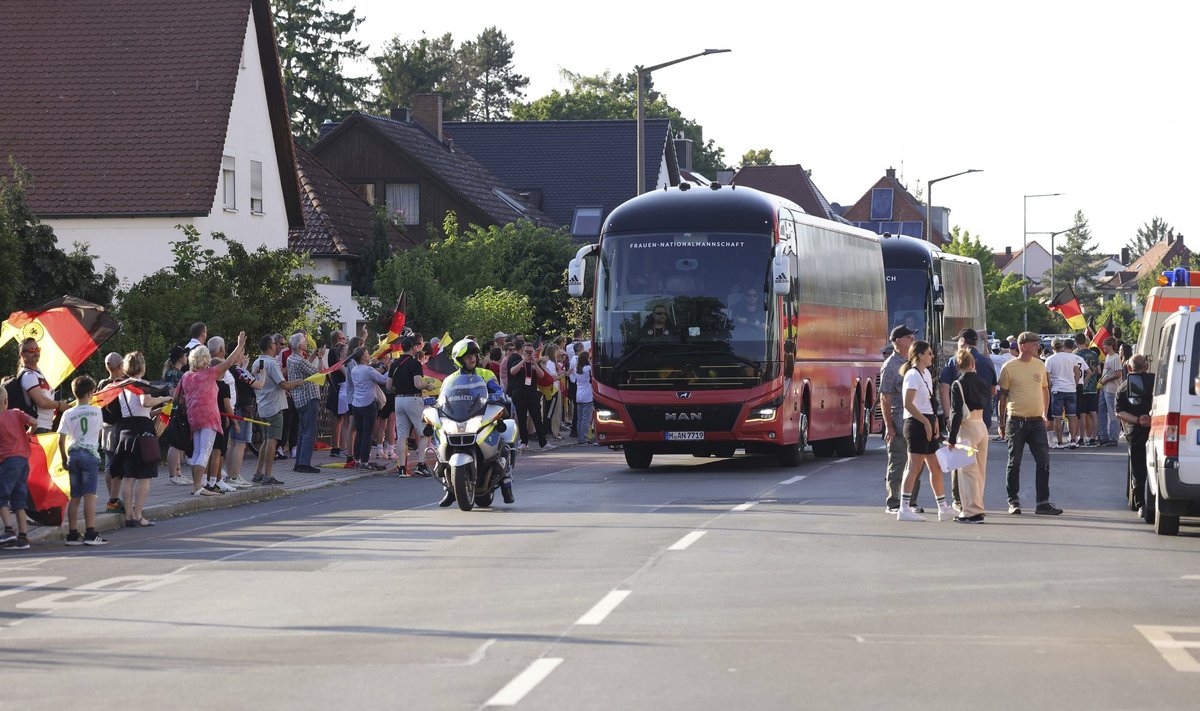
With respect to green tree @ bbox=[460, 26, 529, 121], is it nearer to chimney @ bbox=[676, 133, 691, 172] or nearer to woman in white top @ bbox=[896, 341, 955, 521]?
chimney @ bbox=[676, 133, 691, 172]

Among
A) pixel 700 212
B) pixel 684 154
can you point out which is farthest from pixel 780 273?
pixel 684 154

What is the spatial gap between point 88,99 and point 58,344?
2343cm

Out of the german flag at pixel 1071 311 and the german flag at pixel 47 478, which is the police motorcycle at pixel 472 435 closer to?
the german flag at pixel 47 478

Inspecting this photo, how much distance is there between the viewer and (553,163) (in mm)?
77375

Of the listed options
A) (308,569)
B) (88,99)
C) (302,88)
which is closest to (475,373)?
(308,569)

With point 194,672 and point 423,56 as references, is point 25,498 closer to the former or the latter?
point 194,672

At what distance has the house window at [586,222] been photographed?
72.5 meters

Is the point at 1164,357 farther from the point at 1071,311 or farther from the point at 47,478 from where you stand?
the point at 1071,311

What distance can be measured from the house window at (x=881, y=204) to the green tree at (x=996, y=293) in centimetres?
4020

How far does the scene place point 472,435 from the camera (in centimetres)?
1861

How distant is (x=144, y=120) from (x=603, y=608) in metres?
30.1

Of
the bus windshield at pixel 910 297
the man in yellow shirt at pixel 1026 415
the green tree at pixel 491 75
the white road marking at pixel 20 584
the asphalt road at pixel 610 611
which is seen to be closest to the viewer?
the asphalt road at pixel 610 611

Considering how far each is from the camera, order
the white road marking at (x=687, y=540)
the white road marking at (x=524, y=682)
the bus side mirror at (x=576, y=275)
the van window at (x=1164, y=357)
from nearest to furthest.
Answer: the white road marking at (x=524, y=682)
the white road marking at (x=687, y=540)
the van window at (x=1164, y=357)
the bus side mirror at (x=576, y=275)

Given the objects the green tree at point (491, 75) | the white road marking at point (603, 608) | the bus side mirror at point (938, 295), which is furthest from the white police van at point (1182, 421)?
the green tree at point (491, 75)
